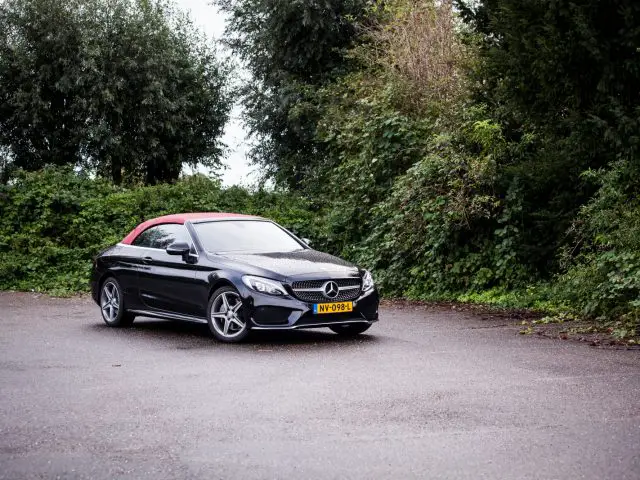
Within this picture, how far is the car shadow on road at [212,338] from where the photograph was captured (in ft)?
36.6

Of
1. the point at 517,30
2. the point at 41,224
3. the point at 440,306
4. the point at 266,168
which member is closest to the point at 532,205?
the point at 440,306

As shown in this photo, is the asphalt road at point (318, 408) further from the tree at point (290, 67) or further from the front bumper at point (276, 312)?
the tree at point (290, 67)

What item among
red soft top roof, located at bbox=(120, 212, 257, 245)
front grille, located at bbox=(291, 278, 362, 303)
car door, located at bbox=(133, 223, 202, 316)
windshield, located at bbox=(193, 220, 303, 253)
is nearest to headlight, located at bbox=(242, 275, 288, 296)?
front grille, located at bbox=(291, 278, 362, 303)

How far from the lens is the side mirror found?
1182cm

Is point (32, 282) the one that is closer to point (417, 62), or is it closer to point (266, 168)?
point (417, 62)

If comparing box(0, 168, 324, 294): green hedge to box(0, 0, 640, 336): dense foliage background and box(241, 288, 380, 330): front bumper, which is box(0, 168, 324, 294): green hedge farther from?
box(241, 288, 380, 330): front bumper

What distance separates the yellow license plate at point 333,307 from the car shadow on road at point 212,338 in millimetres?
413

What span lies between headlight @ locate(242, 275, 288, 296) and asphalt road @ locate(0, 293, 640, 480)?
671 millimetres

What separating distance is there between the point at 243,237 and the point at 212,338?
1.49m

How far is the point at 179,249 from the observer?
11852 mm

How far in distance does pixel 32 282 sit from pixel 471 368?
15520 millimetres

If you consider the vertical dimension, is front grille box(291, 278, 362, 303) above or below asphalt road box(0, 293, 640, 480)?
above

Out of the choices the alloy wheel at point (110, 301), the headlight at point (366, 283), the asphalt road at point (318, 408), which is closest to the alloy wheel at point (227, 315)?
the asphalt road at point (318, 408)

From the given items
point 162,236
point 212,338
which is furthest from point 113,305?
point 212,338
